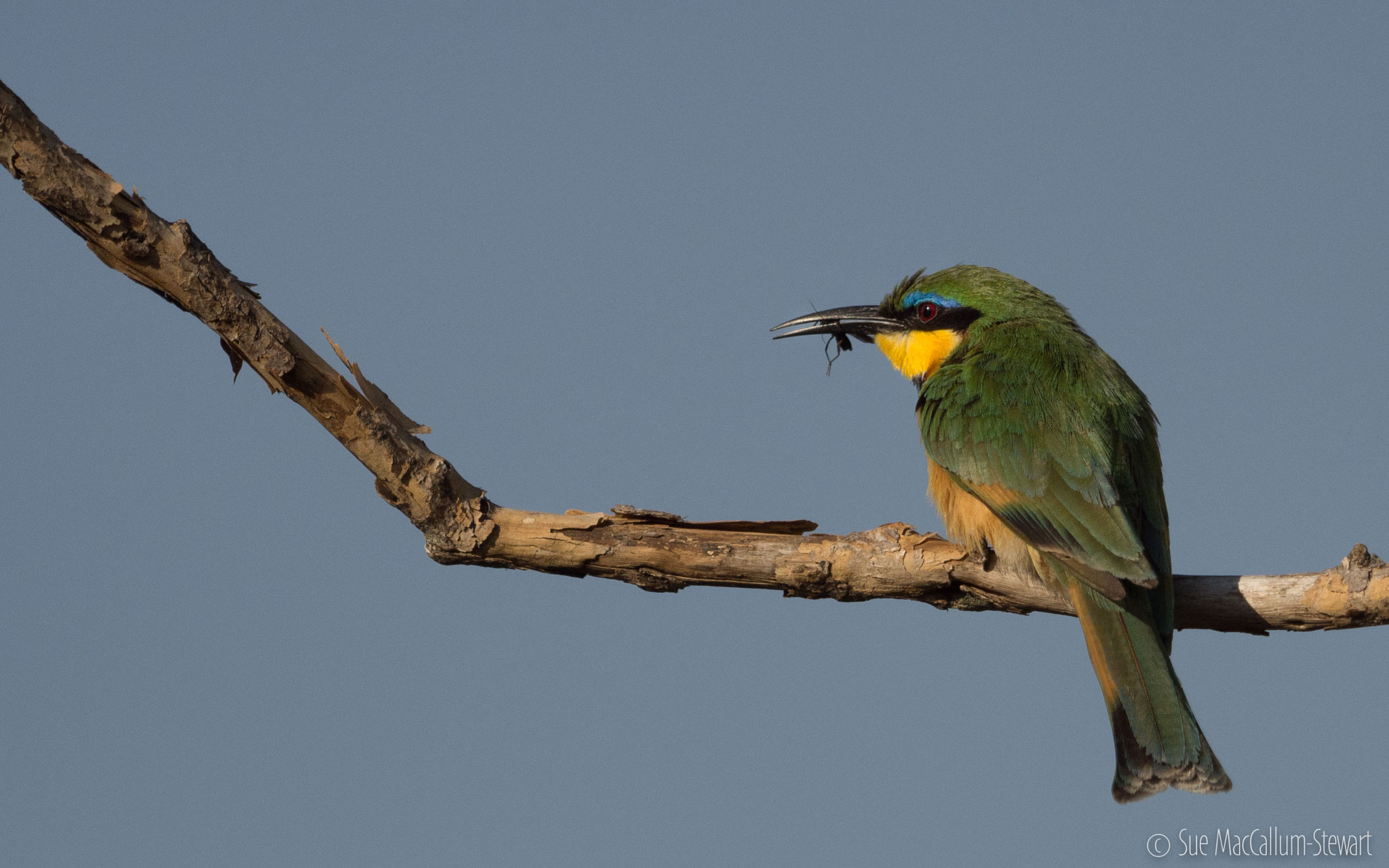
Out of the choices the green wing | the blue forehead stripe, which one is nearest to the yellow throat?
the blue forehead stripe

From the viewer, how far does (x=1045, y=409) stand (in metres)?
3.84

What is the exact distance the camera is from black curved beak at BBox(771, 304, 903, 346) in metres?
4.95

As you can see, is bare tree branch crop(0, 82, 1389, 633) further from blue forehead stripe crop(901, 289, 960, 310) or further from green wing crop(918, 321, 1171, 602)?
blue forehead stripe crop(901, 289, 960, 310)

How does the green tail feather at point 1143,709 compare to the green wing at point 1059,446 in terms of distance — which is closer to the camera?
the green tail feather at point 1143,709

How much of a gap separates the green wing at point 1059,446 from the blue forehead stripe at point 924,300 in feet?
1.08

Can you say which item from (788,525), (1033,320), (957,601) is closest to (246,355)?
(788,525)

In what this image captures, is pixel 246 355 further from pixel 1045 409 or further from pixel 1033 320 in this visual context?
pixel 1033 320

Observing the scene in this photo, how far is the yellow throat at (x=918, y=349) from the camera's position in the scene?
4.64 metres

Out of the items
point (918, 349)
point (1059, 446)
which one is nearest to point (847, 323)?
point (918, 349)

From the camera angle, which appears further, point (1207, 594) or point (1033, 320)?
point (1033, 320)

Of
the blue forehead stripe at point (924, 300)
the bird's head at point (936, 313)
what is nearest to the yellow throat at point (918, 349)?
the bird's head at point (936, 313)

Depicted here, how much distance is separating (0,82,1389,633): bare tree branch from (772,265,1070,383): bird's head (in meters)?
1.15

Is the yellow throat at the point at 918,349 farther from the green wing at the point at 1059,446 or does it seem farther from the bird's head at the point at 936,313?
the green wing at the point at 1059,446

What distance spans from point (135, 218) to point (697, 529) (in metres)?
1.82
